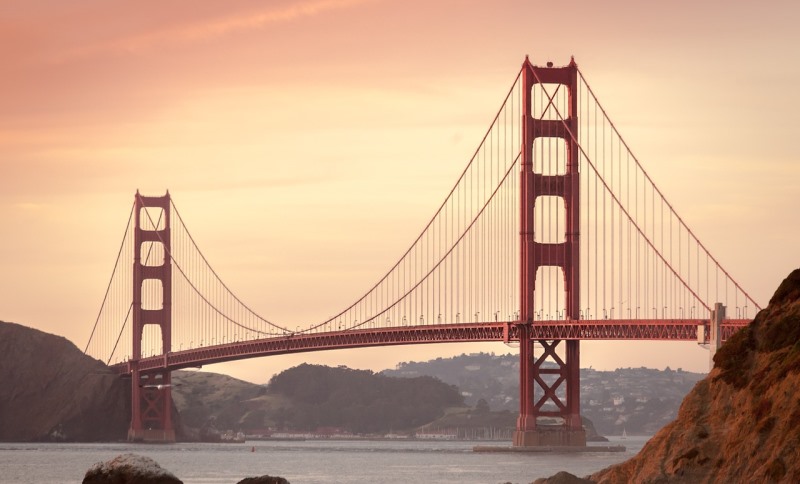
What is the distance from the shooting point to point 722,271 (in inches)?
2965

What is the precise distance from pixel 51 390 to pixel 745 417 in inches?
4578

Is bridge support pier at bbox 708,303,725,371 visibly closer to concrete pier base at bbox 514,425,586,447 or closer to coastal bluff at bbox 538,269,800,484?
concrete pier base at bbox 514,425,586,447

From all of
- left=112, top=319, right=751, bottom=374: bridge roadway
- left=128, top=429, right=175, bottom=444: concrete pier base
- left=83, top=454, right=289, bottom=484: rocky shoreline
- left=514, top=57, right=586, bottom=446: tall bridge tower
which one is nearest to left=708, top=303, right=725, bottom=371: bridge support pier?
left=112, top=319, right=751, bottom=374: bridge roadway

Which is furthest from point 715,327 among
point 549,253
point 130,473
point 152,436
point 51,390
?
point 51,390

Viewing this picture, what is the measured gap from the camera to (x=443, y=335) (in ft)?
284

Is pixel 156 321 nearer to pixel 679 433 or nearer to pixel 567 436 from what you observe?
pixel 567 436

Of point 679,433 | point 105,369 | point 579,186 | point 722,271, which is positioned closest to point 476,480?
point 722,271

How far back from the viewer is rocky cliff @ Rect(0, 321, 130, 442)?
13212 centimetres

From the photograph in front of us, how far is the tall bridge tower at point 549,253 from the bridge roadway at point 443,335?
4.43ft

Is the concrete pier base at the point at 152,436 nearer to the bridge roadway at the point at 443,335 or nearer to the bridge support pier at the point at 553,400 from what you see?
the bridge roadway at the point at 443,335

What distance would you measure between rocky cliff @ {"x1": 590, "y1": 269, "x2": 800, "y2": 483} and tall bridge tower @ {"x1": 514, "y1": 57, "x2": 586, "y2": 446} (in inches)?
2052

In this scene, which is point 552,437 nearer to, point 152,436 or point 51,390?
point 152,436

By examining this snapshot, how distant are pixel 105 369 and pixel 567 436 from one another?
57.5 meters

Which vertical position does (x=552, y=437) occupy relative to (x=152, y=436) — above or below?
below
